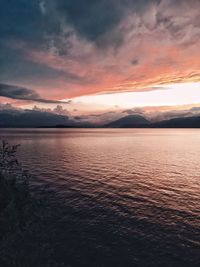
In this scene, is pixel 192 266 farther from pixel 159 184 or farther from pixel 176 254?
pixel 159 184

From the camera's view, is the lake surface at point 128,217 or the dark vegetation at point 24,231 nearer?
the dark vegetation at point 24,231

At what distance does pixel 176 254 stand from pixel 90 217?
1476cm

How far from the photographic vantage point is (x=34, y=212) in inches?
1430

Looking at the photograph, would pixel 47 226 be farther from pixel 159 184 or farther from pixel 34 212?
pixel 159 184

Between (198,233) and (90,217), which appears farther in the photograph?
(90,217)

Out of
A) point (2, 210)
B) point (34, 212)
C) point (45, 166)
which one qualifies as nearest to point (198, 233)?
point (34, 212)

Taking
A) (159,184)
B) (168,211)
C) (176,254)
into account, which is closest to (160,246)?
(176,254)

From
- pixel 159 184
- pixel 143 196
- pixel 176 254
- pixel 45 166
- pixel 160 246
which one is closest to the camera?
pixel 176 254

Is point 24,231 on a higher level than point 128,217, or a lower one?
higher

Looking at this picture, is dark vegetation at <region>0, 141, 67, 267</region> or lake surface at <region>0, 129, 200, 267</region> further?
lake surface at <region>0, 129, 200, 267</region>

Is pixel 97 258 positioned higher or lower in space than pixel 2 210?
lower

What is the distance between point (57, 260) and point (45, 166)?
2160 inches

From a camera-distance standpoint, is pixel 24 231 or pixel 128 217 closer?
pixel 24 231

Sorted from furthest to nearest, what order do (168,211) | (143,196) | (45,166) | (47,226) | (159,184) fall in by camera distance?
(45,166), (159,184), (143,196), (168,211), (47,226)
